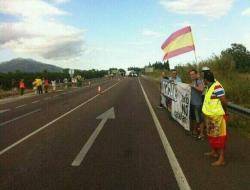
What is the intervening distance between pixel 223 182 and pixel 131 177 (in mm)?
1531

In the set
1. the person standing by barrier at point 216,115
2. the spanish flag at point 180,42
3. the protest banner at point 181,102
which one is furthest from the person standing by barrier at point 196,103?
the spanish flag at point 180,42

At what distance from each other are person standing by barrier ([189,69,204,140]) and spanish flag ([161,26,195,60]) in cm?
382

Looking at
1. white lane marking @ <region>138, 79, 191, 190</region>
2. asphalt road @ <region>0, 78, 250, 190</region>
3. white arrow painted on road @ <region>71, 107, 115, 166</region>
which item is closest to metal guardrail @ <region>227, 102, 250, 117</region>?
asphalt road @ <region>0, 78, 250, 190</region>

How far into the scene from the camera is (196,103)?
12.4m

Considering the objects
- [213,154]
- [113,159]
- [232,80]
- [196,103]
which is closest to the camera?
[113,159]

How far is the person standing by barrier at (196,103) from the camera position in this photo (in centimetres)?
1208

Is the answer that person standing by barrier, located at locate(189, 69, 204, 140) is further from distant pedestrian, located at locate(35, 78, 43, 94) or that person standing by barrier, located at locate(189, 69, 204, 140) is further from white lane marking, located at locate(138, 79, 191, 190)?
distant pedestrian, located at locate(35, 78, 43, 94)

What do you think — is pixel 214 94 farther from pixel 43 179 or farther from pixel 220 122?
pixel 43 179

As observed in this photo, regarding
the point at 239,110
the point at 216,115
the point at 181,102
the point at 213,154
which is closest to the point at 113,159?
the point at 213,154

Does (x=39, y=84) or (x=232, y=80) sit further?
(x=39, y=84)

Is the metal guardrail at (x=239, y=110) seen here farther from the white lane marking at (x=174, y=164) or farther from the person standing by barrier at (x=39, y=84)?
the person standing by barrier at (x=39, y=84)

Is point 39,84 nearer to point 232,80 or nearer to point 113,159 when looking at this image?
point 232,80

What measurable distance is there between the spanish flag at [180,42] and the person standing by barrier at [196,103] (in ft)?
12.5

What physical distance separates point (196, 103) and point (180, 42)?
15.9 ft
